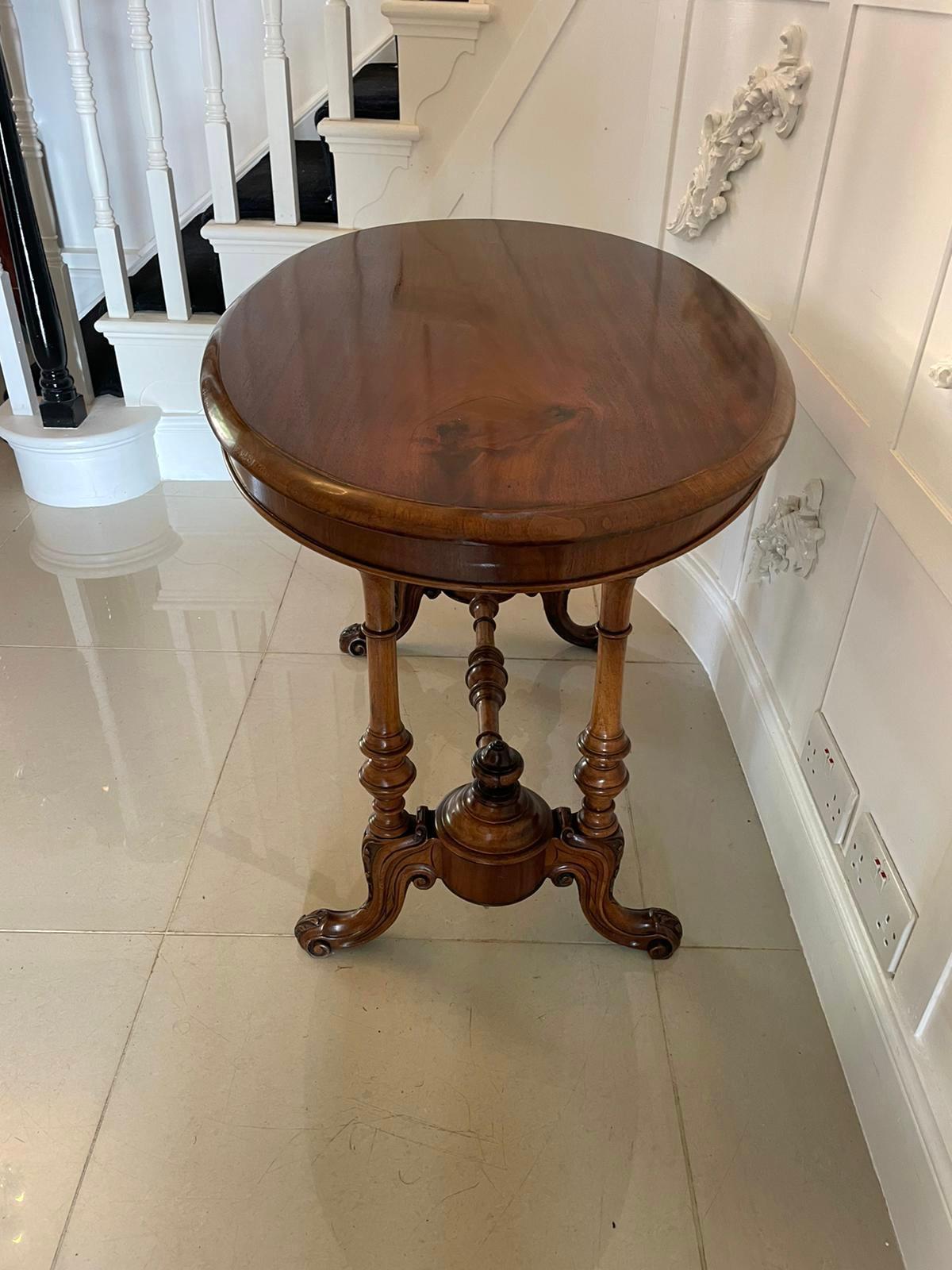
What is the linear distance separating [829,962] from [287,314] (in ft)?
3.33

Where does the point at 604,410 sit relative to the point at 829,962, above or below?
above

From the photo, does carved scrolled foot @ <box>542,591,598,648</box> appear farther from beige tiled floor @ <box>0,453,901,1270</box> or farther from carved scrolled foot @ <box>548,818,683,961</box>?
carved scrolled foot @ <box>548,818,683,961</box>

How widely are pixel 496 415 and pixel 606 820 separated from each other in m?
0.58

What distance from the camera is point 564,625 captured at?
1.84 meters

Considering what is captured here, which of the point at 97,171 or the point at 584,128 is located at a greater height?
the point at 584,128

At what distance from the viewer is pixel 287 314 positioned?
1.02 meters

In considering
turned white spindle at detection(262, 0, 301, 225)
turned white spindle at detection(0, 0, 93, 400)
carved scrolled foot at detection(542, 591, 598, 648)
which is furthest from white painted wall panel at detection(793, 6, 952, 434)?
turned white spindle at detection(0, 0, 93, 400)

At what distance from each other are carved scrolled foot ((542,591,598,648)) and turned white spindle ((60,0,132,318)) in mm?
1297

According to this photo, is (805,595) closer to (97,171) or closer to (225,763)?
(225,763)

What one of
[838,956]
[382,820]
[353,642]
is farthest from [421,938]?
[353,642]

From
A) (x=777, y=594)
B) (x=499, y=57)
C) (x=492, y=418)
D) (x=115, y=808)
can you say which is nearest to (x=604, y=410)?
(x=492, y=418)

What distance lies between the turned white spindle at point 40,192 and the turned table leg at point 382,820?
1.64 m

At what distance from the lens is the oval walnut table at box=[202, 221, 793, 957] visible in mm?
725

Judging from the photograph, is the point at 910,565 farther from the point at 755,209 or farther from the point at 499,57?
the point at 499,57
